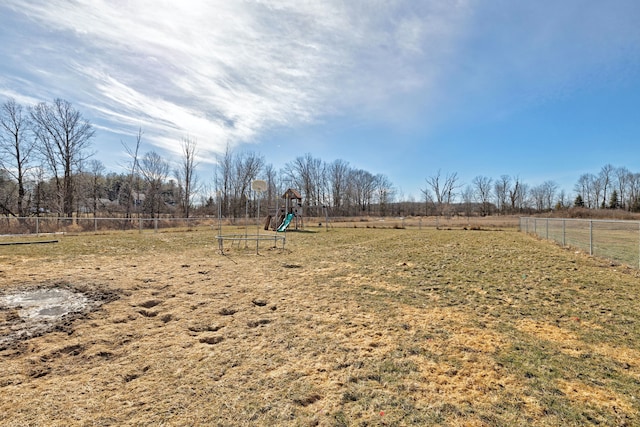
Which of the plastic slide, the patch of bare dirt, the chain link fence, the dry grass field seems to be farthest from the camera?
the plastic slide

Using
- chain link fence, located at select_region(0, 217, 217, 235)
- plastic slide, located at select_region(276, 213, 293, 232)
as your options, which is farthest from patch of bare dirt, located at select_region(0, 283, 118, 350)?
plastic slide, located at select_region(276, 213, 293, 232)

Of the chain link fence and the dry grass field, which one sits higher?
the chain link fence

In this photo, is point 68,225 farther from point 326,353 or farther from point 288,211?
point 326,353

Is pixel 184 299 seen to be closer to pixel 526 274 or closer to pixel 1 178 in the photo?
pixel 526 274

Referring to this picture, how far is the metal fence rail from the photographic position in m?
9.66

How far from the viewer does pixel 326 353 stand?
3004 mm

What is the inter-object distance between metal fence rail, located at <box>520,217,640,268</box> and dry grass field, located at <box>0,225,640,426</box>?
4583 millimetres

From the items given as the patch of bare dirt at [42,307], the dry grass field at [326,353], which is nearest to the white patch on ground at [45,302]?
the patch of bare dirt at [42,307]

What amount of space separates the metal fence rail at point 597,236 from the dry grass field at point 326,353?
180 inches

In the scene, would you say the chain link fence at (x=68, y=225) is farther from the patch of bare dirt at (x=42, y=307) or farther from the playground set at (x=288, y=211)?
the patch of bare dirt at (x=42, y=307)

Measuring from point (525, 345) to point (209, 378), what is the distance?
3.38 meters

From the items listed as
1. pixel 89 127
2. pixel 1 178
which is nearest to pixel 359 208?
pixel 89 127

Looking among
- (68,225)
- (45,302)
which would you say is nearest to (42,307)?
(45,302)

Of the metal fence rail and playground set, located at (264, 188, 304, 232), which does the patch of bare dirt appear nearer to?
the metal fence rail
